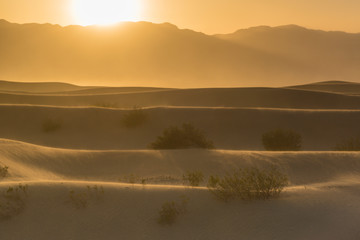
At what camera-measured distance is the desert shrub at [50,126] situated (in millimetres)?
26922

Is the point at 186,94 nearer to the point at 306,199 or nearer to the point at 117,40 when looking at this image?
the point at 306,199

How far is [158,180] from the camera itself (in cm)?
1238

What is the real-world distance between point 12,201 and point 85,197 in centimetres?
136

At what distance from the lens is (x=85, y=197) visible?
8359 mm

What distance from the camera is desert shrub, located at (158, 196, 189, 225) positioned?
7594mm

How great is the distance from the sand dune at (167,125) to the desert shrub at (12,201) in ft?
48.6

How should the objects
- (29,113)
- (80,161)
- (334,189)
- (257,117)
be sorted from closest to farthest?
(334,189) → (80,161) → (257,117) → (29,113)

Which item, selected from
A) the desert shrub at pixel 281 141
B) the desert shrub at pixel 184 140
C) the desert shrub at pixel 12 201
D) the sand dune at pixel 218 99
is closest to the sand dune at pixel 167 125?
the desert shrub at pixel 281 141

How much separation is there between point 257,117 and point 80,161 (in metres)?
15.2

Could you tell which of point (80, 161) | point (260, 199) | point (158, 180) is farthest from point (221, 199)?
point (80, 161)

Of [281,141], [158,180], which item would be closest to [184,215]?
[158,180]

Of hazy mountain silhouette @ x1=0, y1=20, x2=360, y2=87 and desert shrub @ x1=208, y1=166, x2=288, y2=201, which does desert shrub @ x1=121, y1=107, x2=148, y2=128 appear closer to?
desert shrub @ x1=208, y1=166, x2=288, y2=201

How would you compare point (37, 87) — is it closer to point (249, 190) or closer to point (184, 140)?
point (184, 140)

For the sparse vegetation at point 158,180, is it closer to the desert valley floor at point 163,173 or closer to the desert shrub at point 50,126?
the desert valley floor at point 163,173
